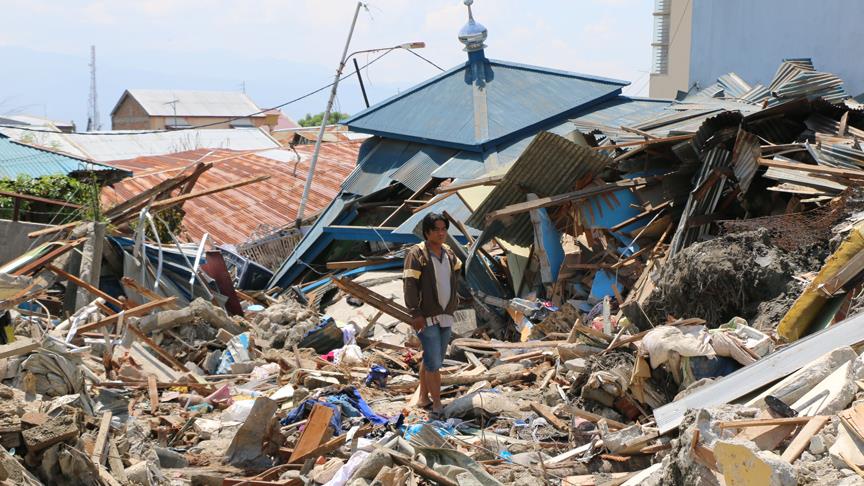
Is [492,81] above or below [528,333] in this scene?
above

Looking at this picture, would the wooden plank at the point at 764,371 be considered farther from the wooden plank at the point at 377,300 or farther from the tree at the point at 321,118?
the tree at the point at 321,118

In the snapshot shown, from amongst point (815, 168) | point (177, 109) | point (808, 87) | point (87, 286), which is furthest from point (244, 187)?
point (177, 109)

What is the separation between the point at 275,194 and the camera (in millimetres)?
23406

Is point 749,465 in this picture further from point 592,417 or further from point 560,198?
point 560,198

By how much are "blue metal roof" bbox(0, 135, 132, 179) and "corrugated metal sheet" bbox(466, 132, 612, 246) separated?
1184 centimetres

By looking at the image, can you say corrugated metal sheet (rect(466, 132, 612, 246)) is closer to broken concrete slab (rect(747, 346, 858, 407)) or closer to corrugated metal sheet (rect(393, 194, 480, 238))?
corrugated metal sheet (rect(393, 194, 480, 238))

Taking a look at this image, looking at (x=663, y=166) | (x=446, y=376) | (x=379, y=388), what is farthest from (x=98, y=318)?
(x=663, y=166)

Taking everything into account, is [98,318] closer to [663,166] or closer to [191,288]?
[191,288]

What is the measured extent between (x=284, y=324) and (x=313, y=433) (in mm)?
4383

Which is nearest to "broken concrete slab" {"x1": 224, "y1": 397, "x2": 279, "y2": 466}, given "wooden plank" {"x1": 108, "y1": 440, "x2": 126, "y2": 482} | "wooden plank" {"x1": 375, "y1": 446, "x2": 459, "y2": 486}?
"wooden plank" {"x1": 108, "y1": 440, "x2": 126, "y2": 482}

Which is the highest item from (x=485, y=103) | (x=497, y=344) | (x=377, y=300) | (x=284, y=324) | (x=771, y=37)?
(x=771, y=37)

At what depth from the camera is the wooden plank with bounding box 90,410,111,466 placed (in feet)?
19.3

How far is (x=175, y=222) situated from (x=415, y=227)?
8.11 meters

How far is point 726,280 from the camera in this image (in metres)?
7.90
